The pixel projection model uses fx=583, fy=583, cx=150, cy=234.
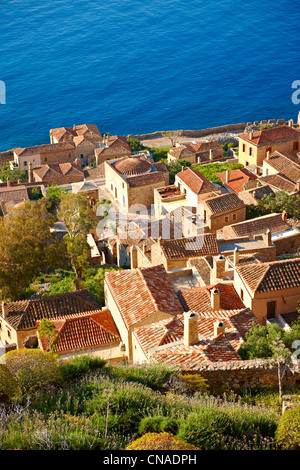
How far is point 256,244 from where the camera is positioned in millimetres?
27547

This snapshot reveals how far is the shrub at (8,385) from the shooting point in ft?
39.8

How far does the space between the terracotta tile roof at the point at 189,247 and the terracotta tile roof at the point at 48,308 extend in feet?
14.7

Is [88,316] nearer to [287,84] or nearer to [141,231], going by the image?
[141,231]

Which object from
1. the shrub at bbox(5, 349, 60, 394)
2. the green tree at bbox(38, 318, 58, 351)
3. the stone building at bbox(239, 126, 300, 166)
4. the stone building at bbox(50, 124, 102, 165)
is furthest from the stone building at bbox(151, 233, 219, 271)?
the stone building at bbox(50, 124, 102, 165)

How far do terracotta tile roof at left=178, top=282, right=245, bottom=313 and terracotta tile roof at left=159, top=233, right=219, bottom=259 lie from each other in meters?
4.93

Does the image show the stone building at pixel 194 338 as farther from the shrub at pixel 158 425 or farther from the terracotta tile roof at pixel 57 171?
the terracotta tile roof at pixel 57 171

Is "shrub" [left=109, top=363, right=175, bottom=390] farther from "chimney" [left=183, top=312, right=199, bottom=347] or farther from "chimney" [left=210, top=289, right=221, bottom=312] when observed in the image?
"chimney" [left=210, top=289, right=221, bottom=312]

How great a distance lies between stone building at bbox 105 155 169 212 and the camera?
131ft

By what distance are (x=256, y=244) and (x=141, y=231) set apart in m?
8.43

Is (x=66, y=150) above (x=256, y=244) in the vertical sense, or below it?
below

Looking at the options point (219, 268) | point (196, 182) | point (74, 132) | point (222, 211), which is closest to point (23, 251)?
point (219, 268)

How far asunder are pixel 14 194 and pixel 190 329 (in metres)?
32.8

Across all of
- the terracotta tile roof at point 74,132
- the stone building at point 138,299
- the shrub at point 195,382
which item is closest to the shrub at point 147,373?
the shrub at point 195,382

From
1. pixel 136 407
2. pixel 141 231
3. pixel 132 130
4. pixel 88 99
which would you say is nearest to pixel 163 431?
pixel 136 407
